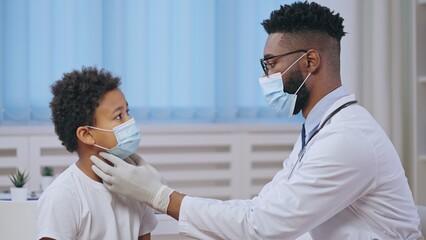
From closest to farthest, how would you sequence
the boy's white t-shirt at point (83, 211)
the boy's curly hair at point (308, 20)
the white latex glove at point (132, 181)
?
the boy's white t-shirt at point (83, 211) < the white latex glove at point (132, 181) < the boy's curly hair at point (308, 20)

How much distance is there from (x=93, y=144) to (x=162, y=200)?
223 millimetres

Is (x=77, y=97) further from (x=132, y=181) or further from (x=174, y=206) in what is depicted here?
(x=174, y=206)

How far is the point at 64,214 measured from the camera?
4.78 feet

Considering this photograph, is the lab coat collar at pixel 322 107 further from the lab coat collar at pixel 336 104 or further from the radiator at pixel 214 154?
the radiator at pixel 214 154

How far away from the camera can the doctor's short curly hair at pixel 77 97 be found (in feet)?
5.22

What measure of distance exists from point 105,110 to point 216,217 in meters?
0.38

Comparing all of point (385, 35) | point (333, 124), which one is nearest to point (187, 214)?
point (333, 124)

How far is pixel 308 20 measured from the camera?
66.6 inches

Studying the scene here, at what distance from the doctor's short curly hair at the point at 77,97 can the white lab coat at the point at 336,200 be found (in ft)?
1.09

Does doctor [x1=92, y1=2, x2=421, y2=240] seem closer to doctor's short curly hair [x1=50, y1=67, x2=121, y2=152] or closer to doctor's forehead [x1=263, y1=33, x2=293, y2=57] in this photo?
doctor's forehead [x1=263, y1=33, x2=293, y2=57]

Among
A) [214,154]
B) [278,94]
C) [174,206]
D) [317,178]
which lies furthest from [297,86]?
[214,154]

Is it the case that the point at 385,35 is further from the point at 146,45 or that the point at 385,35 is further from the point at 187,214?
the point at 187,214

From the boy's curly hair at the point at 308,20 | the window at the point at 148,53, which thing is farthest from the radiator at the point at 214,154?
the boy's curly hair at the point at 308,20

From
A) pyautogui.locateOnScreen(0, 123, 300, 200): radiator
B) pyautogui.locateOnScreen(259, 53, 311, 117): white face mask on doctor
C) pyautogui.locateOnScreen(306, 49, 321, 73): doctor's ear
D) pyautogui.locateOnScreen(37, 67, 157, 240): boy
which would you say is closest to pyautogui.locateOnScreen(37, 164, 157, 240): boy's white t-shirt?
pyautogui.locateOnScreen(37, 67, 157, 240): boy
